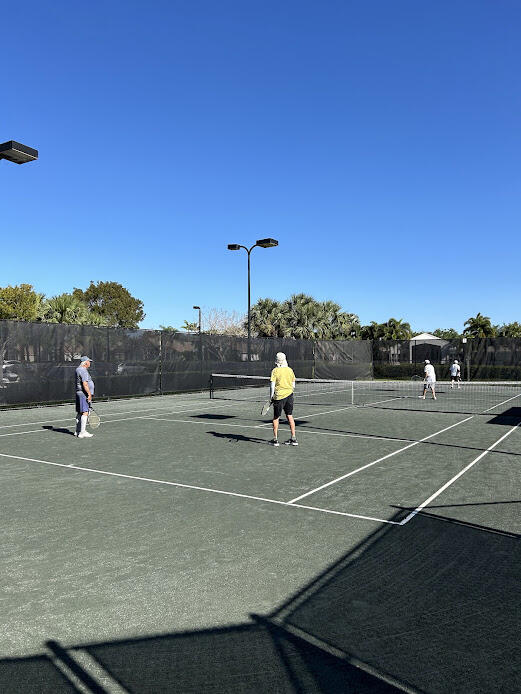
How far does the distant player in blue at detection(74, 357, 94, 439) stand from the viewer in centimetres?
1195

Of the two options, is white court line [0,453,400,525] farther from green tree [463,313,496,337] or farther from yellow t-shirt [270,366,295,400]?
green tree [463,313,496,337]

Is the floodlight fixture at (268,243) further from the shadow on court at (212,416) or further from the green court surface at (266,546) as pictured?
the green court surface at (266,546)

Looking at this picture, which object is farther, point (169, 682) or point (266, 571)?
point (266, 571)

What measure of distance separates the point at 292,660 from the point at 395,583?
4.53 feet

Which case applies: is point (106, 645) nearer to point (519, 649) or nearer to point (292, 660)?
point (292, 660)

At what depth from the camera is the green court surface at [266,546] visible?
366 centimetres

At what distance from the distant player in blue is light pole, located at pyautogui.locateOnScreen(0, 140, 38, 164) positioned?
4183 millimetres

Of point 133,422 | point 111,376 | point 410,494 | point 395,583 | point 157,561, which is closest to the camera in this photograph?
point 395,583

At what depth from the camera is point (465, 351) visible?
34.2 metres

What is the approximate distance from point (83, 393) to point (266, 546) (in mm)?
7994

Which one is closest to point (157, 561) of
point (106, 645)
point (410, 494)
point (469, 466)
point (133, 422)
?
point (106, 645)

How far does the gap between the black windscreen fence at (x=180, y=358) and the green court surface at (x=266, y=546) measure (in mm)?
9144

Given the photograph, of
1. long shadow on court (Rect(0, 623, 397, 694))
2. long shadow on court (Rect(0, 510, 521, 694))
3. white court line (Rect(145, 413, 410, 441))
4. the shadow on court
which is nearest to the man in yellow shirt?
white court line (Rect(145, 413, 410, 441))

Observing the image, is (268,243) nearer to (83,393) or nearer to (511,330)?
(83,393)
